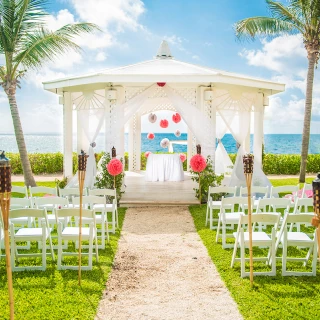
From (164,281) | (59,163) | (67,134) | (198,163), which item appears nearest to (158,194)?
(198,163)

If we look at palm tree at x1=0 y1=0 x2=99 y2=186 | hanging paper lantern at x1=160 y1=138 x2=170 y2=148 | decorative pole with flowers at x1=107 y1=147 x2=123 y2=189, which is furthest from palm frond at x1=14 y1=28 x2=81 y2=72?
hanging paper lantern at x1=160 y1=138 x2=170 y2=148

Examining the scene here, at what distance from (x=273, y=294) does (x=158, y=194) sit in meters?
7.10

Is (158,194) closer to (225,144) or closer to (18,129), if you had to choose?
(18,129)

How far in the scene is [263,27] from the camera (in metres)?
14.8

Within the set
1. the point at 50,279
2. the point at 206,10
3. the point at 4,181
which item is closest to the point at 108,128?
the point at 50,279

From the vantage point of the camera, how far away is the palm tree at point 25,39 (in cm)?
1206

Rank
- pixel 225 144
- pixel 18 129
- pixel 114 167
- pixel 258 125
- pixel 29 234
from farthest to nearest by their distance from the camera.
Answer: pixel 225 144, pixel 258 125, pixel 18 129, pixel 114 167, pixel 29 234

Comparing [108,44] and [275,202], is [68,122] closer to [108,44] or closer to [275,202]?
[275,202]

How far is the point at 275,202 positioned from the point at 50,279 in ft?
11.6

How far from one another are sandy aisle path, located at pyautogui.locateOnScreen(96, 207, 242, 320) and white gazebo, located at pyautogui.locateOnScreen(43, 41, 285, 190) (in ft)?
12.4

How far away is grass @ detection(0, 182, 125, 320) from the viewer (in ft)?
14.7

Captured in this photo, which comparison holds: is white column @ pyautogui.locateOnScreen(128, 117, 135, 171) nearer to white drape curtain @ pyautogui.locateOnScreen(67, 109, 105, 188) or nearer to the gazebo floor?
the gazebo floor

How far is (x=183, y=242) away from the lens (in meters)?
7.56

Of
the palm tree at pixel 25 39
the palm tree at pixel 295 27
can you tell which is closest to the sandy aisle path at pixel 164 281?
the palm tree at pixel 25 39
